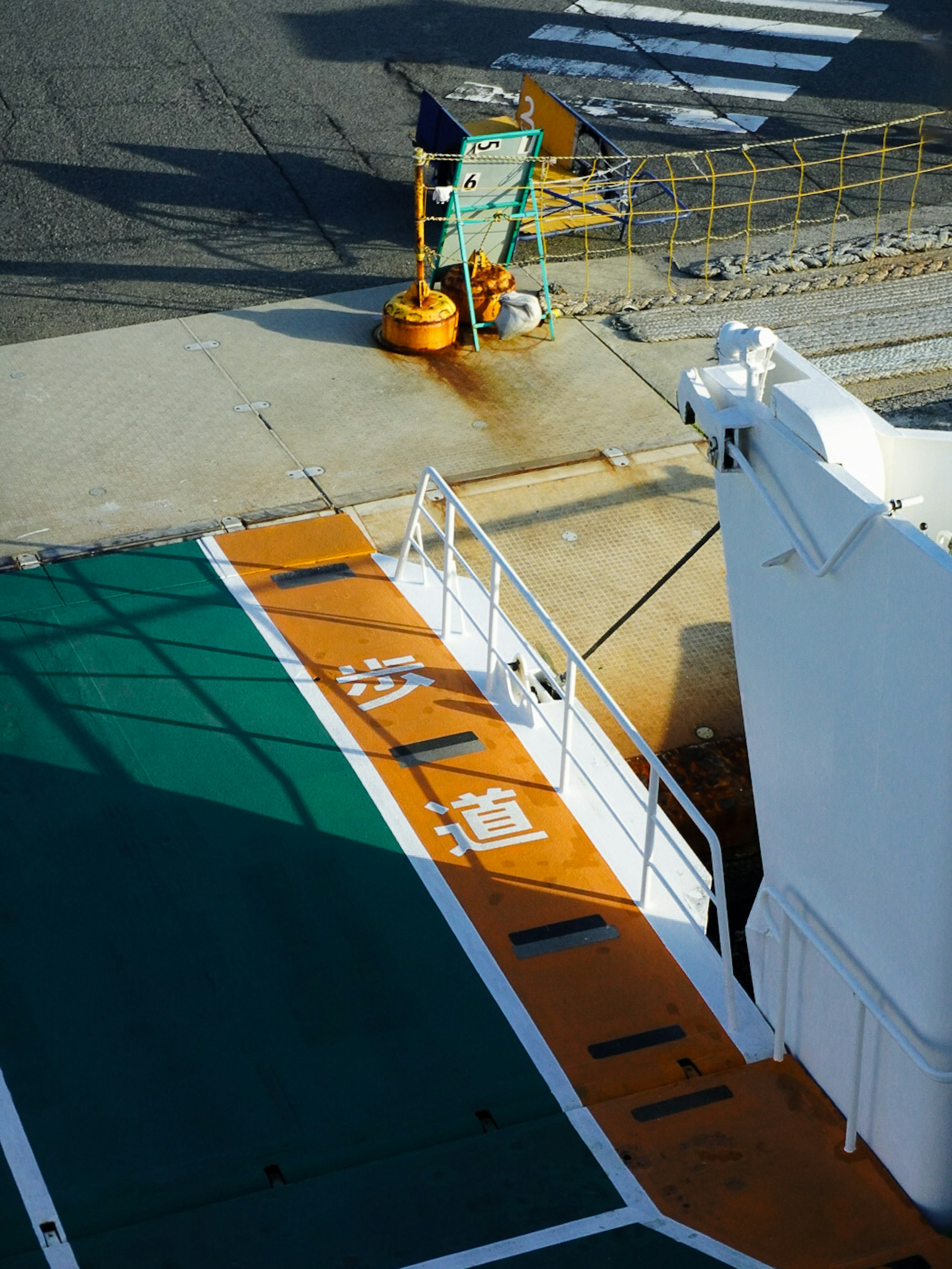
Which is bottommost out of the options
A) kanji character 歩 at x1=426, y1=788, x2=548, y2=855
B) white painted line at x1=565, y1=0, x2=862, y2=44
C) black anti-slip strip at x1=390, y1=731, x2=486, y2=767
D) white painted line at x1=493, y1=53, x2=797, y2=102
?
kanji character 歩 at x1=426, y1=788, x2=548, y2=855

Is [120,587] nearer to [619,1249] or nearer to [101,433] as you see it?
[101,433]

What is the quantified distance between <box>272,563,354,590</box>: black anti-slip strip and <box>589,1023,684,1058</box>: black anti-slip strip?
392 cm

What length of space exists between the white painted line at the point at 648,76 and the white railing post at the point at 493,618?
11534 mm

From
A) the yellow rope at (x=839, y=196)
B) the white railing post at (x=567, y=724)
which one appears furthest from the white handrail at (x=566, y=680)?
the yellow rope at (x=839, y=196)

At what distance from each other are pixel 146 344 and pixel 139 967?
748 cm

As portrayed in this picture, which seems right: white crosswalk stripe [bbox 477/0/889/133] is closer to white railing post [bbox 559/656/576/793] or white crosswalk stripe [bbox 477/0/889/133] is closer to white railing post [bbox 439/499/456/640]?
white railing post [bbox 439/499/456/640]

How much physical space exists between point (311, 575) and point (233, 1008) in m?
3.53

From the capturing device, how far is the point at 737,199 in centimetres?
1565

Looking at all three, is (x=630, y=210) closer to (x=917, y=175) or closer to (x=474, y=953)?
(x=917, y=175)

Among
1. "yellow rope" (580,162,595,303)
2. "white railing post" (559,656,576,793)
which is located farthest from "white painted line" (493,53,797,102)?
"white railing post" (559,656,576,793)

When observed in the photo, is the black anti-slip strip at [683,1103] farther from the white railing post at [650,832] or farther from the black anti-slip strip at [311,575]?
the black anti-slip strip at [311,575]

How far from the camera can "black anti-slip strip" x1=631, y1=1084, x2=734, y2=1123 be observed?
622 centimetres

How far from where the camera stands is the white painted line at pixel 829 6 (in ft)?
66.1

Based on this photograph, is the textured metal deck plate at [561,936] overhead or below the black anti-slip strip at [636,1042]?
overhead
